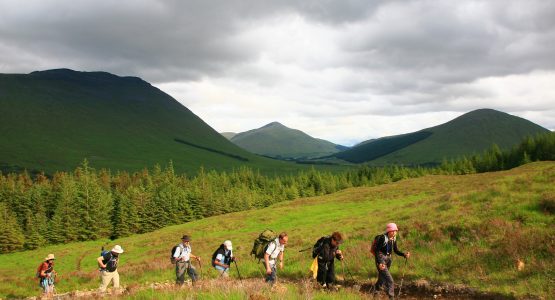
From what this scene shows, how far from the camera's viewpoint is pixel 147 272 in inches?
1080

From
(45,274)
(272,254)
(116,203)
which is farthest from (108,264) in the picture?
(116,203)

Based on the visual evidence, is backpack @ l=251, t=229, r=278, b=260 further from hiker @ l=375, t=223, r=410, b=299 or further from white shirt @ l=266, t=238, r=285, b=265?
hiker @ l=375, t=223, r=410, b=299

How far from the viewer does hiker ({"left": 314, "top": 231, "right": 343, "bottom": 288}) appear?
14539mm

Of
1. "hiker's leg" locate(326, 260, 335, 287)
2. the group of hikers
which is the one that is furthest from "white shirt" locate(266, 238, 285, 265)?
"hiker's leg" locate(326, 260, 335, 287)

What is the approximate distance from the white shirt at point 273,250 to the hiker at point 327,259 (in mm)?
1425

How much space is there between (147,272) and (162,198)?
3212 inches

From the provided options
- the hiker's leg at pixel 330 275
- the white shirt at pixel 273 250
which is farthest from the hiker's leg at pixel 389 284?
the white shirt at pixel 273 250

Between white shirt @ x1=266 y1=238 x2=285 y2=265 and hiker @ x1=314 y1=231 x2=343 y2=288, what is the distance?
1.43 meters

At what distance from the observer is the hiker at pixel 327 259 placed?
14.5 m

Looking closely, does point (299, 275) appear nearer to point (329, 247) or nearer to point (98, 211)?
point (329, 247)

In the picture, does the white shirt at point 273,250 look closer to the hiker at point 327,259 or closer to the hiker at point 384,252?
the hiker at point 327,259

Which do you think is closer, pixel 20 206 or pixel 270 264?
pixel 270 264

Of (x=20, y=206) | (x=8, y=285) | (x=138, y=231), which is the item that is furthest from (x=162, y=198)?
(x=8, y=285)

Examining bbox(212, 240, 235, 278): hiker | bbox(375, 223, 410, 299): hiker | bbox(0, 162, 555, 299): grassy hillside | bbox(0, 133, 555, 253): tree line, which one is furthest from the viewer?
bbox(0, 133, 555, 253): tree line
